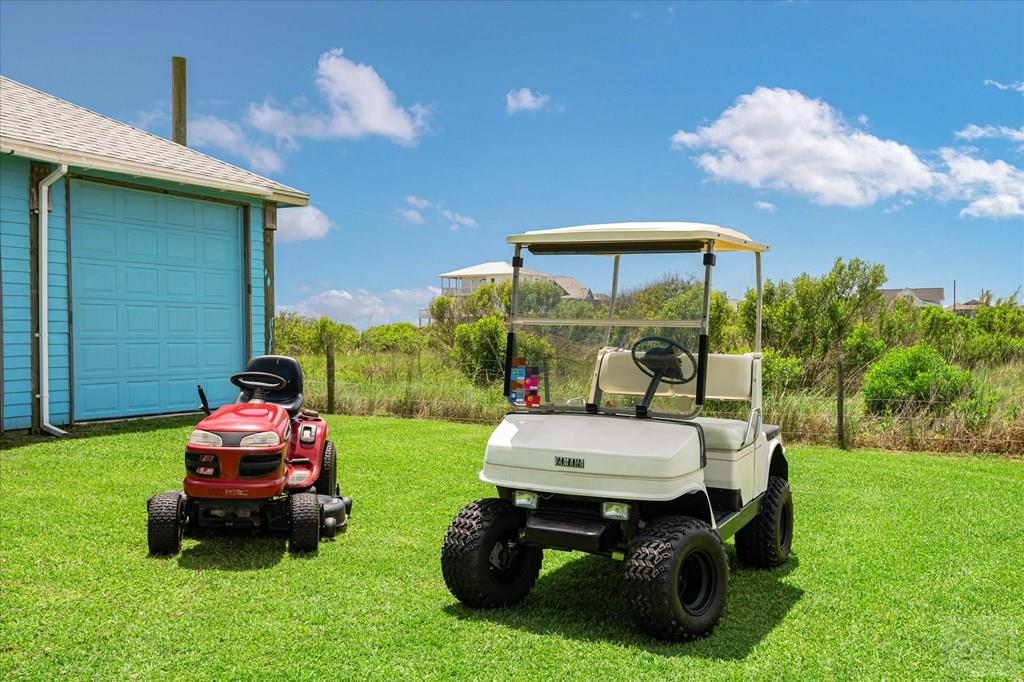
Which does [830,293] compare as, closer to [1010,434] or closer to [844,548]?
[1010,434]

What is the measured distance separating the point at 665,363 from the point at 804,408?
7078 millimetres

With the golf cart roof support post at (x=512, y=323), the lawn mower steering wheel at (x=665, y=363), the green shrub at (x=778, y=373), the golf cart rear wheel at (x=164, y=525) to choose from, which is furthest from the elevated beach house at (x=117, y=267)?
the lawn mower steering wheel at (x=665, y=363)

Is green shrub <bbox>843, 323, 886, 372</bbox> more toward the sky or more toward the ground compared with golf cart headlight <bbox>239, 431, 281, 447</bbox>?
more toward the sky

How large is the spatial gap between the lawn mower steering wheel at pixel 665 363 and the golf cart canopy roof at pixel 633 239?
52 centimetres

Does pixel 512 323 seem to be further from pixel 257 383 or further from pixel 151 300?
pixel 151 300

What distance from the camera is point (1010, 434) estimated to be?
32.9ft

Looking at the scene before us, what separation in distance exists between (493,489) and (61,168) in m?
6.55

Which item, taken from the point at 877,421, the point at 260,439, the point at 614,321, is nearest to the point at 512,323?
the point at 614,321

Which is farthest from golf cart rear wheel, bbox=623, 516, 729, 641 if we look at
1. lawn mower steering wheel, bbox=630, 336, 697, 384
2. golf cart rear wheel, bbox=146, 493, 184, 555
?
golf cart rear wheel, bbox=146, 493, 184, 555

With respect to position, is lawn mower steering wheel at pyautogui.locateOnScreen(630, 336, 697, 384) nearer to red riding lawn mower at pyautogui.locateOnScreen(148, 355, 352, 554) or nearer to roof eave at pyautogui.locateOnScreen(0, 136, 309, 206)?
red riding lawn mower at pyautogui.locateOnScreen(148, 355, 352, 554)

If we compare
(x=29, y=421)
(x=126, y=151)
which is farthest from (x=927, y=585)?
(x=126, y=151)

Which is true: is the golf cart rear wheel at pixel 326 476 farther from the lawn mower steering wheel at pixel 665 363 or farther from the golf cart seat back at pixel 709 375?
the lawn mower steering wheel at pixel 665 363

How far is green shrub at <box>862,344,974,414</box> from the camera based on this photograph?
1062 centimetres

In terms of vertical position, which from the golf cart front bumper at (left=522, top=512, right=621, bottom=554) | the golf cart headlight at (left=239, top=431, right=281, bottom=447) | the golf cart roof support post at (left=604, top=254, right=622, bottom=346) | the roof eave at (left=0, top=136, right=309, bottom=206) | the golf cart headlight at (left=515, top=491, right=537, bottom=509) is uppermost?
the roof eave at (left=0, top=136, right=309, bottom=206)
